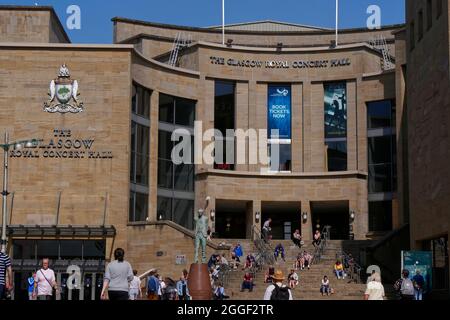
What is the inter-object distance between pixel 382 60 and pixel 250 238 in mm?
15845

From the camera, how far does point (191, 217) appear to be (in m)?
53.5

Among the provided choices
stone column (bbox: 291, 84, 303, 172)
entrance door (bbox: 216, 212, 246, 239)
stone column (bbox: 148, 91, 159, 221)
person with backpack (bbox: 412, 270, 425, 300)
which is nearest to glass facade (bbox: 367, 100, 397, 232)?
stone column (bbox: 291, 84, 303, 172)

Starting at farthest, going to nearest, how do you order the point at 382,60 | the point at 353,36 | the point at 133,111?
the point at 353,36, the point at 382,60, the point at 133,111

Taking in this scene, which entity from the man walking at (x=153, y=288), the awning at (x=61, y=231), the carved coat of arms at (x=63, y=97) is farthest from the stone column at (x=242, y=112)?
the man walking at (x=153, y=288)

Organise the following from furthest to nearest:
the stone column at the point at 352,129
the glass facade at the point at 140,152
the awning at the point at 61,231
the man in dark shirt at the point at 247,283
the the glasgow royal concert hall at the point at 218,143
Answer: the stone column at the point at 352,129
the glass facade at the point at 140,152
the awning at the point at 61,231
the the glasgow royal concert hall at the point at 218,143
the man in dark shirt at the point at 247,283

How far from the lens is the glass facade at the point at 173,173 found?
52.7 meters

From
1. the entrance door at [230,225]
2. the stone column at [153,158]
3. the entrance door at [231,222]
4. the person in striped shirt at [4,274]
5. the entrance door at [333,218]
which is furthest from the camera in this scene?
the entrance door at [230,225]

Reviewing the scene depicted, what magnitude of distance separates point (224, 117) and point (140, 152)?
7547 mm

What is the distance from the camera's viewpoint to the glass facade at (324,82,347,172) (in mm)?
55406

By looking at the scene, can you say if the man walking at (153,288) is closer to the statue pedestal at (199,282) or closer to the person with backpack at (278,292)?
the statue pedestal at (199,282)

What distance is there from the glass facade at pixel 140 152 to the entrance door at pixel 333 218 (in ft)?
35.8
